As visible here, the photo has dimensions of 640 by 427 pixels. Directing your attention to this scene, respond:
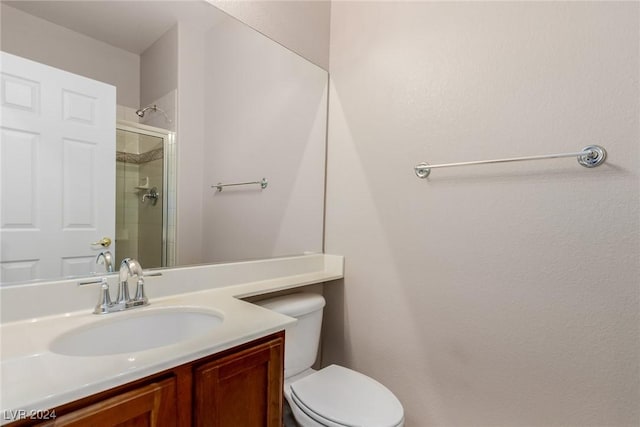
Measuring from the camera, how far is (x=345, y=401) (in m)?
1.13

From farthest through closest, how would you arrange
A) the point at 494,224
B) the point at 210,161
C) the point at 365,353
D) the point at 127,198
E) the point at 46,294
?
the point at 365,353 < the point at 210,161 < the point at 494,224 < the point at 127,198 < the point at 46,294

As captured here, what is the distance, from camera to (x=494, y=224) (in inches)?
45.9

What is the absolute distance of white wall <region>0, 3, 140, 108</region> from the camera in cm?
85

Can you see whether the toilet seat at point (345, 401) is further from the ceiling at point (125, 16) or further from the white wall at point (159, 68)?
the ceiling at point (125, 16)

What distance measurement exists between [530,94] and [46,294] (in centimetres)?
167

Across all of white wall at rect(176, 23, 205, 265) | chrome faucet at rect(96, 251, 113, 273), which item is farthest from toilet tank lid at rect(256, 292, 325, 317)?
chrome faucet at rect(96, 251, 113, 273)

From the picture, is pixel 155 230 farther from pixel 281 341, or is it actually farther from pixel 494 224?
pixel 494 224

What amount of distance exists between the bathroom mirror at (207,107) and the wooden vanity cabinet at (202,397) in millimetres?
516

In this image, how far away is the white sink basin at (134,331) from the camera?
32.1 inches

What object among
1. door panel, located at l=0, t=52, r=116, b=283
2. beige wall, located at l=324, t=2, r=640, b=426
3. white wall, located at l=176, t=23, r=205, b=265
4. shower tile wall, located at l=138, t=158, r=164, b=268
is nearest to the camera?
door panel, located at l=0, t=52, r=116, b=283

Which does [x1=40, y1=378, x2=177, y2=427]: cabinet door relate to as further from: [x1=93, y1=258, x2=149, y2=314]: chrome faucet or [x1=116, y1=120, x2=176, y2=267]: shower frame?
[x1=116, y1=120, x2=176, y2=267]: shower frame

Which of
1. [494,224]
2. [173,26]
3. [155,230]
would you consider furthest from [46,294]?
[494,224]

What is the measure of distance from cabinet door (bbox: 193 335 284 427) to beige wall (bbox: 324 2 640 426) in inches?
28.1

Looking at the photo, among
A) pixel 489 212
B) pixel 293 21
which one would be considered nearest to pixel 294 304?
pixel 489 212
